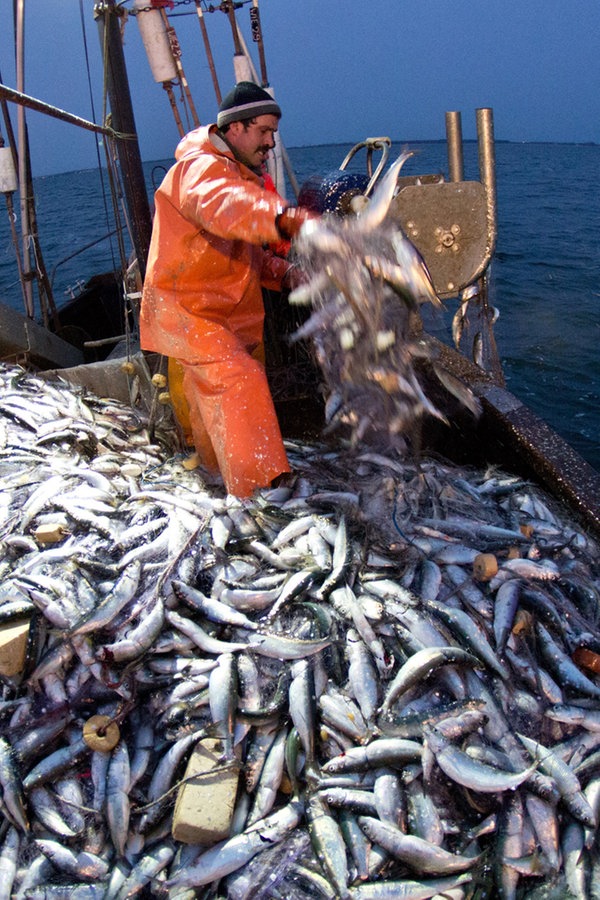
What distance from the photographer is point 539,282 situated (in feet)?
61.1

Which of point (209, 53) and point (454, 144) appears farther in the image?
point (209, 53)

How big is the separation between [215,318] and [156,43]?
4647 mm

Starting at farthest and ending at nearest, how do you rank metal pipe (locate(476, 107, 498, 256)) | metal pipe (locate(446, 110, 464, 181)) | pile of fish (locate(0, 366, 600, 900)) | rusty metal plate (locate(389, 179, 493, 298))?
metal pipe (locate(446, 110, 464, 181)) → metal pipe (locate(476, 107, 498, 256)) → rusty metal plate (locate(389, 179, 493, 298)) → pile of fish (locate(0, 366, 600, 900))

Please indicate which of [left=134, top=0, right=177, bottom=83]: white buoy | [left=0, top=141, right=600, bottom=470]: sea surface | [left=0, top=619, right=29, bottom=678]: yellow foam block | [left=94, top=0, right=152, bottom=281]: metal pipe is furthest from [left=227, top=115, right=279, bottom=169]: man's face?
[left=134, top=0, right=177, bottom=83]: white buoy

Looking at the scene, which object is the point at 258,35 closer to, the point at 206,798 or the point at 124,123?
the point at 124,123

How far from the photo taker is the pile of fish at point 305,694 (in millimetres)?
2531

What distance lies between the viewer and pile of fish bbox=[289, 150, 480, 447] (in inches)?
126

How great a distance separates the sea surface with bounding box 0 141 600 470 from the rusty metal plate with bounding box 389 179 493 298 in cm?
74

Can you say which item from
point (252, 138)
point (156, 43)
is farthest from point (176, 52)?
point (252, 138)

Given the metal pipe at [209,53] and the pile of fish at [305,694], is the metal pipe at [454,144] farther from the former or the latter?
the pile of fish at [305,694]

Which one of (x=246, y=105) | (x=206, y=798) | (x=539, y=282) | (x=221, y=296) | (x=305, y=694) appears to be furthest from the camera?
(x=539, y=282)

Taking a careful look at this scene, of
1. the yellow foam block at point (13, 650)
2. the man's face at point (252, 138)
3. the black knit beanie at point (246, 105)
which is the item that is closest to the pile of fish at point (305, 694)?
the yellow foam block at point (13, 650)

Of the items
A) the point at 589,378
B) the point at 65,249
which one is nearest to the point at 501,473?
the point at 589,378

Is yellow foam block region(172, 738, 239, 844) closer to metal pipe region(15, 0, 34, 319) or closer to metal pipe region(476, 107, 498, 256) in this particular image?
metal pipe region(476, 107, 498, 256)
